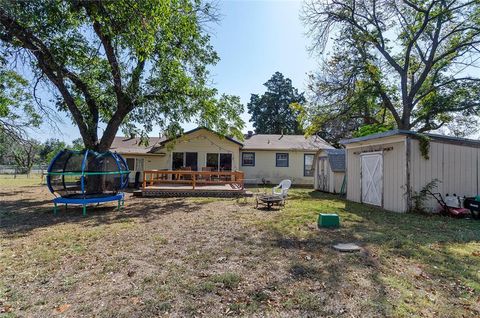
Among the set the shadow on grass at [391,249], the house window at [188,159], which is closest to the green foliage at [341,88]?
the house window at [188,159]

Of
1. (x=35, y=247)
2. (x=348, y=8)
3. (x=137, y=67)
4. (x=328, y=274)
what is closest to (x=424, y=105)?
(x=348, y=8)

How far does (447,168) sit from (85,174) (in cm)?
1217

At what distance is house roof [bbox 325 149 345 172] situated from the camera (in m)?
15.5

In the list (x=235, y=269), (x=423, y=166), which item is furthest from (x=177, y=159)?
(x=235, y=269)

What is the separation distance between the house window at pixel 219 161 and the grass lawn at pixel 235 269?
1222 cm

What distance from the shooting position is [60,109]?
1336 centimetres

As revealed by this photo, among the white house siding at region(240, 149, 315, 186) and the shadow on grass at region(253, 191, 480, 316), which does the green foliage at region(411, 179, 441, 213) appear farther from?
the white house siding at region(240, 149, 315, 186)

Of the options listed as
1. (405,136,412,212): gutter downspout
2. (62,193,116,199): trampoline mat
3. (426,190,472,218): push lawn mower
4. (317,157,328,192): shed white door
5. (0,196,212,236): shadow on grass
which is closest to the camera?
(0,196,212,236): shadow on grass

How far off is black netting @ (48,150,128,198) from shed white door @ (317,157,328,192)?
439 inches

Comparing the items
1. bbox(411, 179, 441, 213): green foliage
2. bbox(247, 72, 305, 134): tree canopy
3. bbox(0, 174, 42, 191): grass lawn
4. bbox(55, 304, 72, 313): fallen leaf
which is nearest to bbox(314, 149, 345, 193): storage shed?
bbox(411, 179, 441, 213): green foliage

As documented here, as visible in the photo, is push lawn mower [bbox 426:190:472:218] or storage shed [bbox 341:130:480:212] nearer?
push lawn mower [bbox 426:190:472:218]

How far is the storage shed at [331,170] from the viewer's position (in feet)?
50.8

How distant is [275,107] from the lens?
4650 centimetres

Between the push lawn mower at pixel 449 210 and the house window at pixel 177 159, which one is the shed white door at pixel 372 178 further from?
the house window at pixel 177 159
